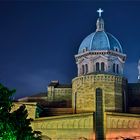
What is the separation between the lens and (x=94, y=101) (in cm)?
4034

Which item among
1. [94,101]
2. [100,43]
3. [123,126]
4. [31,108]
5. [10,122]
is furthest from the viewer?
[100,43]

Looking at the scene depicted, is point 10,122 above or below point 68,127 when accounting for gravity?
below

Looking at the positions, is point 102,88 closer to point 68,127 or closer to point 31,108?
point 68,127

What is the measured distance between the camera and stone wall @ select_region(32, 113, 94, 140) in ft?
124

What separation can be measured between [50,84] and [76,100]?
20.3 ft

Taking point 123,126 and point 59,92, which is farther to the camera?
point 59,92

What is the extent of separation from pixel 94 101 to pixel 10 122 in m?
21.1

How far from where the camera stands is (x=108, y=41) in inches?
1791

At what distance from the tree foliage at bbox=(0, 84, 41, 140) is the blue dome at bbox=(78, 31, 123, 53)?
79.1ft

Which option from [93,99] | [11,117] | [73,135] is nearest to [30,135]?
[11,117]

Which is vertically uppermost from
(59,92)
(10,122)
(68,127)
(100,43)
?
(100,43)

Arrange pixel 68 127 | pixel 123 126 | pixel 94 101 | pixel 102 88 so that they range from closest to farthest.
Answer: pixel 123 126
pixel 68 127
pixel 94 101
pixel 102 88

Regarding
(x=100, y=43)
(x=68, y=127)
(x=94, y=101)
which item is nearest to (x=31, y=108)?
(x=68, y=127)

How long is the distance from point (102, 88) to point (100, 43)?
6440 mm
